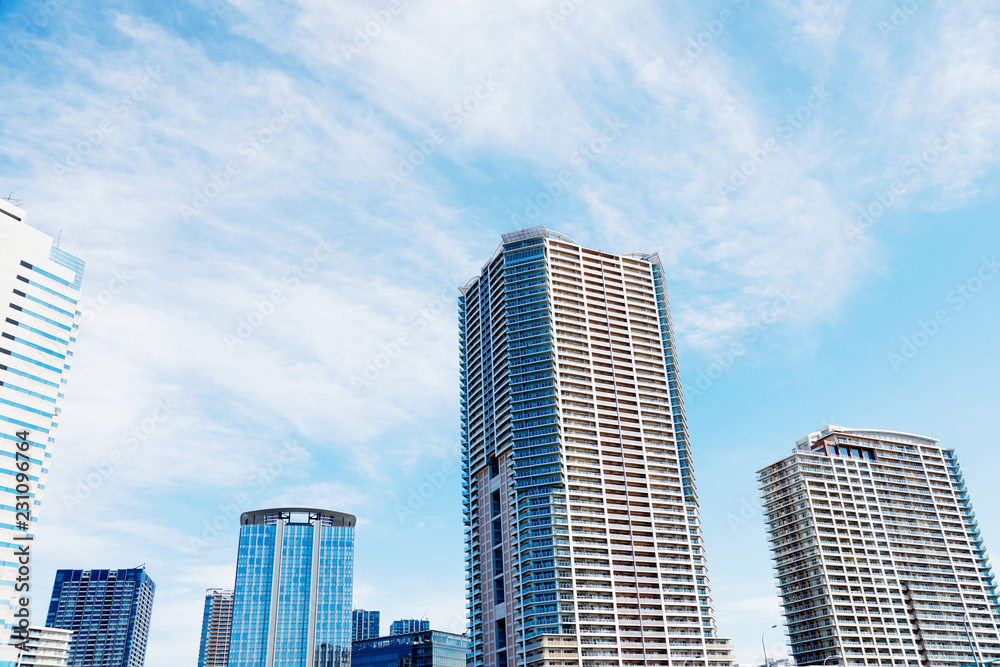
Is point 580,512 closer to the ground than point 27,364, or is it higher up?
closer to the ground

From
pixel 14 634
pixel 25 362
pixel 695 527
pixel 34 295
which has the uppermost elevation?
pixel 34 295

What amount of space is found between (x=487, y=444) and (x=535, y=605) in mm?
44607

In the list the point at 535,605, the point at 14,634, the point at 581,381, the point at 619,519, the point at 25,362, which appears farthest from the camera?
the point at 581,381

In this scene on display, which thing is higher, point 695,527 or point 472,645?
point 695,527

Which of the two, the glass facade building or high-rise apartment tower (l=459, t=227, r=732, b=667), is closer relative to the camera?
the glass facade building

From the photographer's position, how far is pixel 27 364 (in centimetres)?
12525

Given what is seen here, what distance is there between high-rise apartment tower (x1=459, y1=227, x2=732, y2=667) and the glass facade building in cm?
9386

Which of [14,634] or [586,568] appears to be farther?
[586,568]

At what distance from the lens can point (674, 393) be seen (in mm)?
199875

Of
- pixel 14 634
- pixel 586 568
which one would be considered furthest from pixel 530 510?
pixel 14 634

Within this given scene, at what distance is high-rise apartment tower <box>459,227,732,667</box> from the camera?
166 meters

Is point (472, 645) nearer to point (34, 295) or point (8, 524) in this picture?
point (8, 524)

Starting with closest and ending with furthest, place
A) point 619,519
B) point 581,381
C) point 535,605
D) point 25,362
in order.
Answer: point 25,362 → point 535,605 → point 619,519 → point 581,381

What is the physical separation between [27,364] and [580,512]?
110 meters
